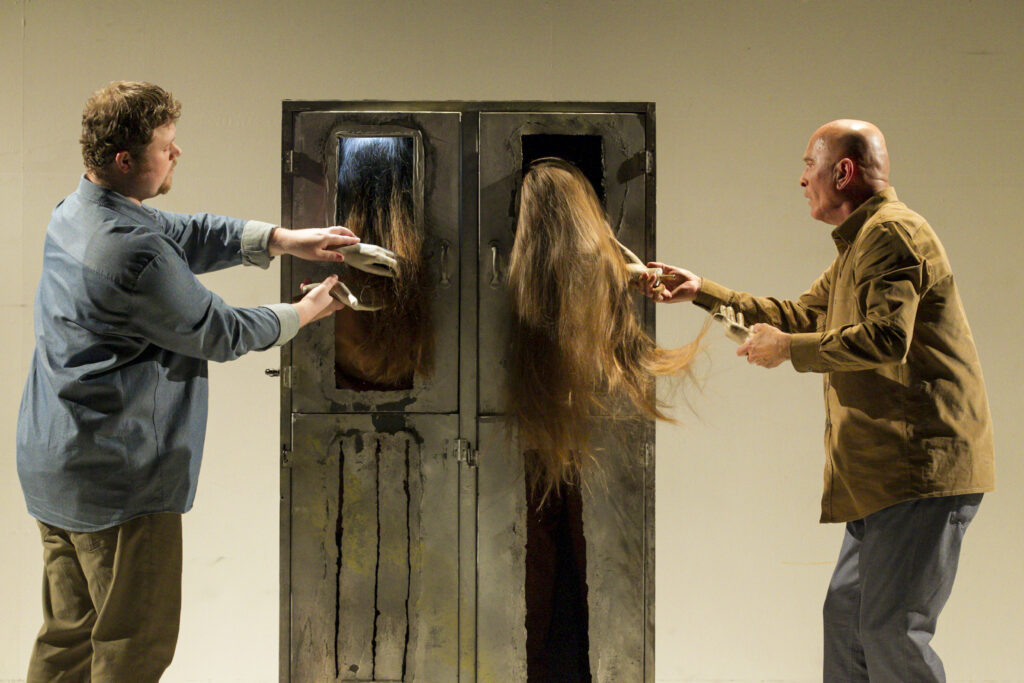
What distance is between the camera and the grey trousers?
188 cm

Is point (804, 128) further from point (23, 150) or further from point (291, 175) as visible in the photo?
point (23, 150)

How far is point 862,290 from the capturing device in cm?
190

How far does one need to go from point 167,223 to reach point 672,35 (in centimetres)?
154

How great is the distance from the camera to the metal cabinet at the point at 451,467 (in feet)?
7.72

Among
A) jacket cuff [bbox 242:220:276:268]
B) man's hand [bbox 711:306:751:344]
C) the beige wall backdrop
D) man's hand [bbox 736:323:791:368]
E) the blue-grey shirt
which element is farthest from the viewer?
the beige wall backdrop

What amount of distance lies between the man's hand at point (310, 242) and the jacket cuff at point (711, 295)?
0.94 m

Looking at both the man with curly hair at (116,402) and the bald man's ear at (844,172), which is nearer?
the man with curly hair at (116,402)

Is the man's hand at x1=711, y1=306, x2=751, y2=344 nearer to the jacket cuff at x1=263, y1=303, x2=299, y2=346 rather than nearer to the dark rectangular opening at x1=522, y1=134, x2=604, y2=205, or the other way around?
the dark rectangular opening at x1=522, y1=134, x2=604, y2=205

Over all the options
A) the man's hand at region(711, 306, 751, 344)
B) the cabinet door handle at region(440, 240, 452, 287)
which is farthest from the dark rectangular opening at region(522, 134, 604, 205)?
the man's hand at region(711, 306, 751, 344)

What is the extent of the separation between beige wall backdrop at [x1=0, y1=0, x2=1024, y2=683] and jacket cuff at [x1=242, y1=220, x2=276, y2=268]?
0.40 meters

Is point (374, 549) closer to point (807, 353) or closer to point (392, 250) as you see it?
point (392, 250)

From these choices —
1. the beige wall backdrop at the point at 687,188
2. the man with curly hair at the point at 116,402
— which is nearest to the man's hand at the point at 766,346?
the beige wall backdrop at the point at 687,188

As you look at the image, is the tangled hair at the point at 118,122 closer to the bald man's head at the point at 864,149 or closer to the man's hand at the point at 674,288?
the man's hand at the point at 674,288

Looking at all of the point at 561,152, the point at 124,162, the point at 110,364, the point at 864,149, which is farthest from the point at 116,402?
the point at 864,149
